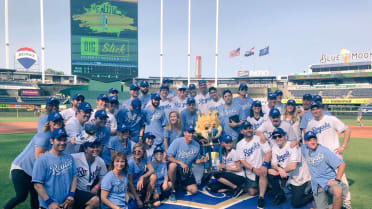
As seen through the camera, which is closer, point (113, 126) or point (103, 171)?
point (103, 171)

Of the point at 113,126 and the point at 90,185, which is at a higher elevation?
the point at 113,126

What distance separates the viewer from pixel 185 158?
199 inches

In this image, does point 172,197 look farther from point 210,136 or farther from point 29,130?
point 29,130

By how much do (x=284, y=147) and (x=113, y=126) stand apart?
143 inches

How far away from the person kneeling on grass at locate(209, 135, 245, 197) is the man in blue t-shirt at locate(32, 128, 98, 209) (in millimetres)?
2996

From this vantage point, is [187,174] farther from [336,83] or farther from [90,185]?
[336,83]

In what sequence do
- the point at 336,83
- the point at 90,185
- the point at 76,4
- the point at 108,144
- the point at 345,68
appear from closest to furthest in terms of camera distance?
the point at 90,185 < the point at 108,144 < the point at 76,4 < the point at 336,83 < the point at 345,68

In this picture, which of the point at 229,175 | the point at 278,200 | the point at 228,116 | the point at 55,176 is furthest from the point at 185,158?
the point at 55,176

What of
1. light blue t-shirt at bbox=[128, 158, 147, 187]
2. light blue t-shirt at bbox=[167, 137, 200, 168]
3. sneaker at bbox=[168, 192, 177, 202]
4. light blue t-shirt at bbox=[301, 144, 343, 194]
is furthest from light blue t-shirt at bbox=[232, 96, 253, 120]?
light blue t-shirt at bbox=[128, 158, 147, 187]

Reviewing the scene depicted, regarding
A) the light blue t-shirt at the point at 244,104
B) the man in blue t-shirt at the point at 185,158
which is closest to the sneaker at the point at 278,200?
the man in blue t-shirt at the point at 185,158

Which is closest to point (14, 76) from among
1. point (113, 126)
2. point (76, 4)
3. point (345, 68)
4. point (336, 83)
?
point (76, 4)

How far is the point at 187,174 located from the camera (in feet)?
16.8

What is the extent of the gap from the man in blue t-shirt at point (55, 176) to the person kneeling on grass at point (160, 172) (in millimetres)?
1678

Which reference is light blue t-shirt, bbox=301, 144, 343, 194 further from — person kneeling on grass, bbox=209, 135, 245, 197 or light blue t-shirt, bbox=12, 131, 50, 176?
light blue t-shirt, bbox=12, 131, 50, 176
